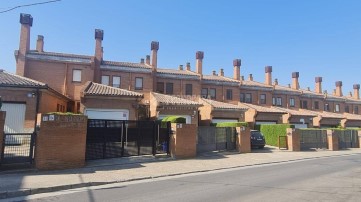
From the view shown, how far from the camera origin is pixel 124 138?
1516 centimetres

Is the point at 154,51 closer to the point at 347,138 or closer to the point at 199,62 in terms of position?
the point at 199,62

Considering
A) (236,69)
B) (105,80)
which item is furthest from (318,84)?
(105,80)

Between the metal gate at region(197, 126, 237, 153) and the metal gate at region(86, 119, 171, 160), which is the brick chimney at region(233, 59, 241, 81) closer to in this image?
the metal gate at region(197, 126, 237, 153)

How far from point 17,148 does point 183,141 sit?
854cm

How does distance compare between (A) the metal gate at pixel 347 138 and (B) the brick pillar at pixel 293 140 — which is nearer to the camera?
(B) the brick pillar at pixel 293 140

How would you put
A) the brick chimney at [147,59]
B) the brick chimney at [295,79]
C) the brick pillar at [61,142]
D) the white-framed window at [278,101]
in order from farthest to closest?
the brick chimney at [295,79]
the white-framed window at [278,101]
the brick chimney at [147,59]
the brick pillar at [61,142]

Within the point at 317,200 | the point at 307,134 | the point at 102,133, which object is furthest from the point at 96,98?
the point at 307,134

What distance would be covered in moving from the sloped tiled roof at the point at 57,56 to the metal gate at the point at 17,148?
17174 mm

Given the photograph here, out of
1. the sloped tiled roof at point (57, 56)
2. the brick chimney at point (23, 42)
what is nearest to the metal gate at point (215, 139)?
the sloped tiled roof at point (57, 56)

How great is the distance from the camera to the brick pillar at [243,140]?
21.1 m

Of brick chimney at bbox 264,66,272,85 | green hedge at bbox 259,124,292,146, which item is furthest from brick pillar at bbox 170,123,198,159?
brick chimney at bbox 264,66,272,85

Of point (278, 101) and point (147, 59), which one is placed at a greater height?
point (147, 59)

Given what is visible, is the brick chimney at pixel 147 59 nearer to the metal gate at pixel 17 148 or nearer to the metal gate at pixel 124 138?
the metal gate at pixel 124 138

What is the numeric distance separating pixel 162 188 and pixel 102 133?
19.4ft
